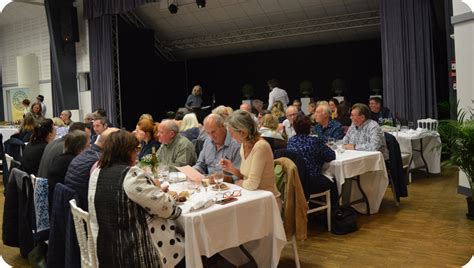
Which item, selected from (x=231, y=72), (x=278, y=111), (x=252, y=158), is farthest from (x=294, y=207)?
(x=231, y=72)

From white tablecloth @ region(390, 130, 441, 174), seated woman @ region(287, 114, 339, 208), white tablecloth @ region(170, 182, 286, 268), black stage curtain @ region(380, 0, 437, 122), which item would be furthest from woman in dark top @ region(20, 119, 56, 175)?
black stage curtain @ region(380, 0, 437, 122)

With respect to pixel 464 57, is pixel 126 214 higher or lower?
lower

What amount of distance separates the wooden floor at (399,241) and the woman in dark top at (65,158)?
103cm

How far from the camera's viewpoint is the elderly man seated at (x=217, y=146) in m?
3.74

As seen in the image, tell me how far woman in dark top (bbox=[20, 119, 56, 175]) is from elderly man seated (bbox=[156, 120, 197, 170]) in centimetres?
110

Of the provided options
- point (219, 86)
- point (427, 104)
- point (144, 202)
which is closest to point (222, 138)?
point (144, 202)

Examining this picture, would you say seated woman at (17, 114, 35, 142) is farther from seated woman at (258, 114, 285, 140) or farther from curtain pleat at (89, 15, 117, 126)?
curtain pleat at (89, 15, 117, 126)

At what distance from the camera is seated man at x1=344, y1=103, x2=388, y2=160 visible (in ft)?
15.8

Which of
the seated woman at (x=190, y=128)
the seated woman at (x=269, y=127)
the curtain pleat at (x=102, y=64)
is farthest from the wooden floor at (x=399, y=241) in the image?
the curtain pleat at (x=102, y=64)

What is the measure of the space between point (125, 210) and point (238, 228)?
78 centimetres

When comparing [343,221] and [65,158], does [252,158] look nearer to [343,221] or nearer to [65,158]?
[65,158]

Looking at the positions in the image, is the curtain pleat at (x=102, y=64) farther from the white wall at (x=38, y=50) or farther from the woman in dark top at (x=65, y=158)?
the woman in dark top at (x=65, y=158)

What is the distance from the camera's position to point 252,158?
3033mm

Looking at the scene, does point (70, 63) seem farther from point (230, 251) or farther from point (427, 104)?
point (230, 251)
